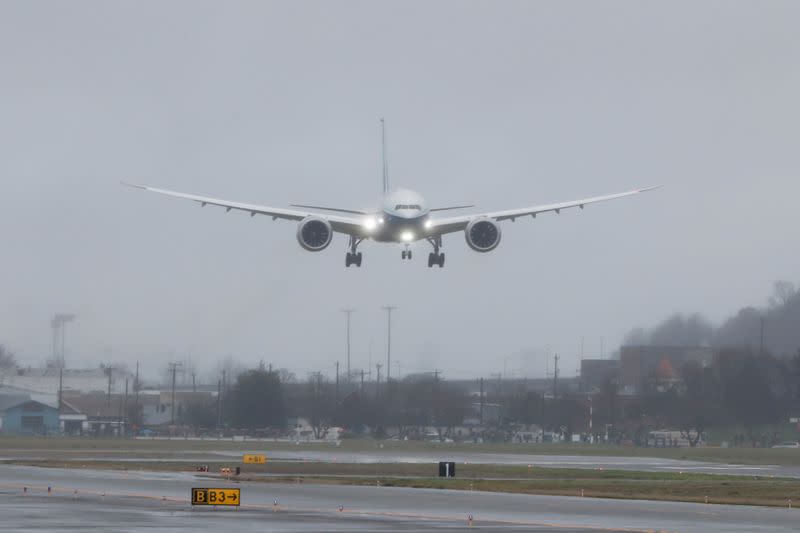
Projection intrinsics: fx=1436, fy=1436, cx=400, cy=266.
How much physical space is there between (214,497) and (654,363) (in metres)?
100

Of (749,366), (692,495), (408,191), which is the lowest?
(692,495)

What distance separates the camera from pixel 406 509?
51156 mm

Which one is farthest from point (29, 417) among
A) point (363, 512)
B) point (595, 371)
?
point (363, 512)

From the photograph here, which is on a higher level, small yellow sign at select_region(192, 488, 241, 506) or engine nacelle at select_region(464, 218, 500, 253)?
engine nacelle at select_region(464, 218, 500, 253)

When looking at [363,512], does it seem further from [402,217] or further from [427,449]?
[427,449]

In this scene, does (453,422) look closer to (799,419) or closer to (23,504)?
(799,419)

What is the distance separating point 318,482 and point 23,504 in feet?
67.7

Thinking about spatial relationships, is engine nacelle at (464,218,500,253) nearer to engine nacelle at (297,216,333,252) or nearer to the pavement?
engine nacelle at (297,216,333,252)

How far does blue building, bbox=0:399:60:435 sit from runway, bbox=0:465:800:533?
125 metres

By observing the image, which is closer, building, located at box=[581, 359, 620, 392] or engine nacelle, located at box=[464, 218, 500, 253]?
engine nacelle, located at box=[464, 218, 500, 253]

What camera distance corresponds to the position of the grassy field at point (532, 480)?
6281 cm

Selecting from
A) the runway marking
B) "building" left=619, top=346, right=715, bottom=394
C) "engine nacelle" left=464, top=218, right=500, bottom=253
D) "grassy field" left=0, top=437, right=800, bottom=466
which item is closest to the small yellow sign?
the runway marking

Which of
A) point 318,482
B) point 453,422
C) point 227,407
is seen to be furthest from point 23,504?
point 453,422

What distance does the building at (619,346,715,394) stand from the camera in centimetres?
12706
